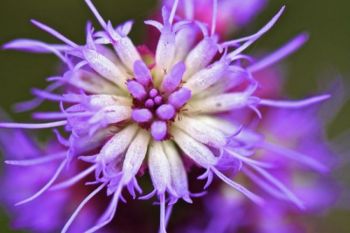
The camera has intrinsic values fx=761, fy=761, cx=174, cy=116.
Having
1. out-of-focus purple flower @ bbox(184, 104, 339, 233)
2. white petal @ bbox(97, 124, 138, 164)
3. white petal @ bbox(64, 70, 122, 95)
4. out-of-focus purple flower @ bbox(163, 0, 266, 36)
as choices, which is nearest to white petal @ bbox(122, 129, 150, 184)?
white petal @ bbox(97, 124, 138, 164)

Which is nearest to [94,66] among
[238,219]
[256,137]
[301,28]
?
[256,137]

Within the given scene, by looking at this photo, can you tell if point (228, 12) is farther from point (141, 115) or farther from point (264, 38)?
point (264, 38)

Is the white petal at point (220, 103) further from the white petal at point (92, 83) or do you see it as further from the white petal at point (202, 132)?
the white petal at point (92, 83)

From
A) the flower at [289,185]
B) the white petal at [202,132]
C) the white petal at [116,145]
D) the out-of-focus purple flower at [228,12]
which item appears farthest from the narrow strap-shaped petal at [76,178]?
the out-of-focus purple flower at [228,12]

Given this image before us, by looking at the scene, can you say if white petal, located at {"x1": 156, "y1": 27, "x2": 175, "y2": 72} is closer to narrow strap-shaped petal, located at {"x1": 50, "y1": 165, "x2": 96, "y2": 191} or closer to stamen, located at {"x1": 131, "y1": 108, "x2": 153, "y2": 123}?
stamen, located at {"x1": 131, "y1": 108, "x2": 153, "y2": 123}

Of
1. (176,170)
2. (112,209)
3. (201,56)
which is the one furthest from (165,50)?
(112,209)

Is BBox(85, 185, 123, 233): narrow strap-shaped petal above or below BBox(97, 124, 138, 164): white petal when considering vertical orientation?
below
